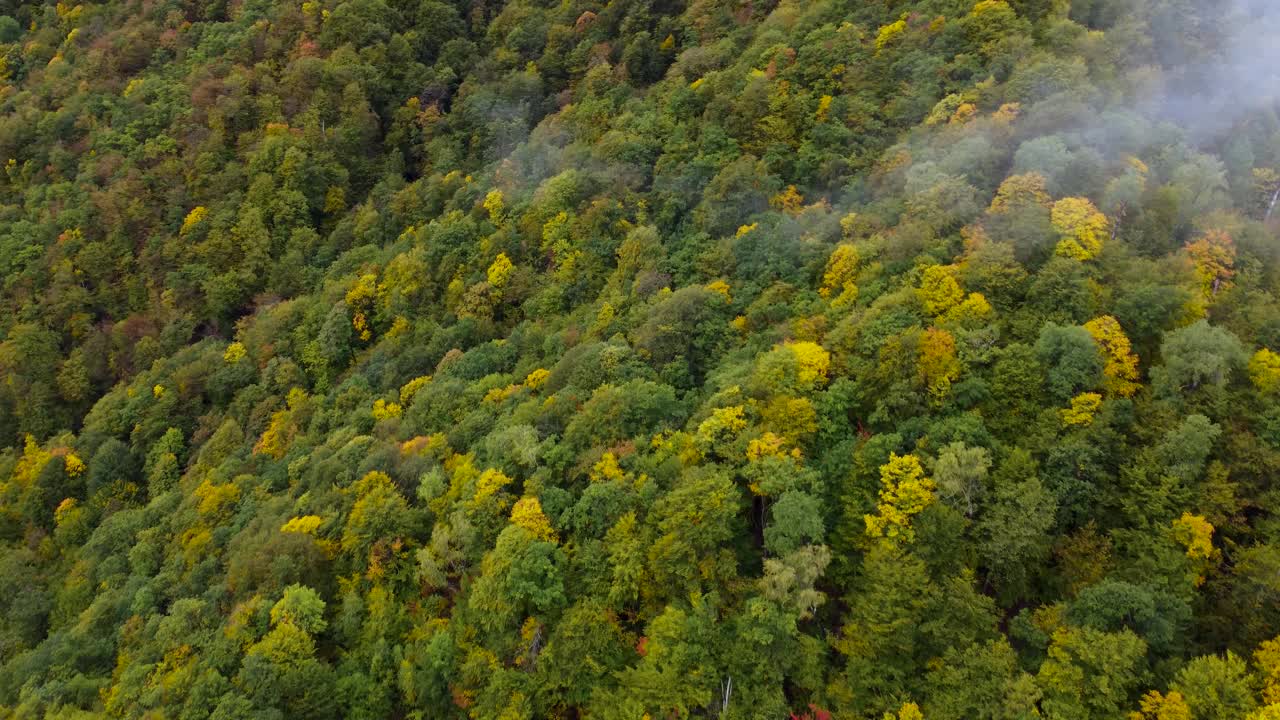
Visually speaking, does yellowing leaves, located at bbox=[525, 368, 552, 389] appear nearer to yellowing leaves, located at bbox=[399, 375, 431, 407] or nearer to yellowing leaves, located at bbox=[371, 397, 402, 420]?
yellowing leaves, located at bbox=[399, 375, 431, 407]

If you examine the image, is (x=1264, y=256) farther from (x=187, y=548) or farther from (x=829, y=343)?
(x=187, y=548)

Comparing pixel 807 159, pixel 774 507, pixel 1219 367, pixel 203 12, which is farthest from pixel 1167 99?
pixel 203 12

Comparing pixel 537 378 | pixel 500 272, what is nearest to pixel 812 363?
pixel 537 378

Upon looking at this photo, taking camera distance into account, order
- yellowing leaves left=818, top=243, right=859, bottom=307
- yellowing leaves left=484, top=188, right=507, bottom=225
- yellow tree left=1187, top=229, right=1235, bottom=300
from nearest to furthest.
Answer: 1. yellow tree left=1187, top=229, right=1235, bottom=300
2. yellowing leaves left=818, top=243, right=859, bottom=307
3. yellowing leaves left=484, top=188, right=507, bottom=225

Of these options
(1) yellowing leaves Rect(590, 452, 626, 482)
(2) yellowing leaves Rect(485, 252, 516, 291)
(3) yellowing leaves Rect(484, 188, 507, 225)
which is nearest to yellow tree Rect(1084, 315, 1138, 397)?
(1) yellowing leaves Rect(590, 452, 626, 482)

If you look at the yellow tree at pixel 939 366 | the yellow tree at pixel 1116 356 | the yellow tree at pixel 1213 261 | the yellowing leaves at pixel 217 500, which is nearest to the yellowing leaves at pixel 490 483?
the yellow tree at pixel 939 366

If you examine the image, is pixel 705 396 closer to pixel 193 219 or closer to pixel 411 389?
pixel 411 389
